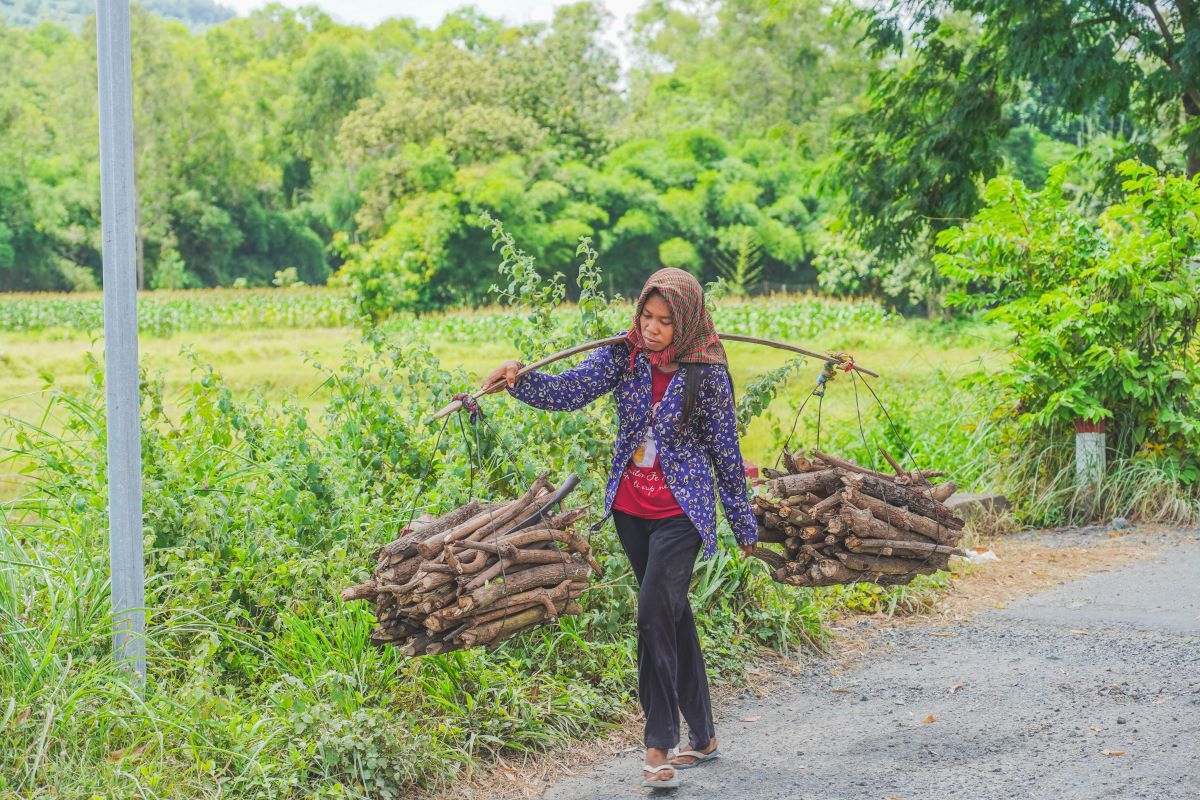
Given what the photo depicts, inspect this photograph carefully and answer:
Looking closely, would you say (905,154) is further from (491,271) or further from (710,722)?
(491,271)

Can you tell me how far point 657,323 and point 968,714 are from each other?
7.78 feet

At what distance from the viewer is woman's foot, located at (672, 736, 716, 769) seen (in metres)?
4.74

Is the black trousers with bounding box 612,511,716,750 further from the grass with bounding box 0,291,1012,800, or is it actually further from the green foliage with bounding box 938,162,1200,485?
the green foliage with bounding box 938,162,1200,485

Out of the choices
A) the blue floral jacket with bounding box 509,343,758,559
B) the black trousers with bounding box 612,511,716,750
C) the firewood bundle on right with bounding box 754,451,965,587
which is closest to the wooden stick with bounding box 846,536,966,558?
the firewood bundle on right with bounding box 754,451,965,587

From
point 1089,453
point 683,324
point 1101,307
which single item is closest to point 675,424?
point 683,324

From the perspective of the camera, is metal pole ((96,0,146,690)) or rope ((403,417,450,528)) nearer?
metal pole ((96,0,146,690))

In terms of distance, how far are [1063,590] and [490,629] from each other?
16.2 ft

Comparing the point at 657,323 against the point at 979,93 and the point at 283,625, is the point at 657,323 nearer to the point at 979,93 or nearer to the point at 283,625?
the point at 283,625

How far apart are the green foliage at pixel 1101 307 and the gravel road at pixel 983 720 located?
2.65 metres

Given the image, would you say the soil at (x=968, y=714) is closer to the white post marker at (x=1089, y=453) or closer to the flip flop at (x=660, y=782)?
the flip flop at (x=660, y=782)

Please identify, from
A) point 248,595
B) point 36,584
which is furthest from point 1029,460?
point 36,584

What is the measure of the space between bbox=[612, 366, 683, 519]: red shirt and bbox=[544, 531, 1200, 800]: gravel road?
3.36ft

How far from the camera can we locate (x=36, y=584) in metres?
Result: 5.00

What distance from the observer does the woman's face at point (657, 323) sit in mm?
4375
